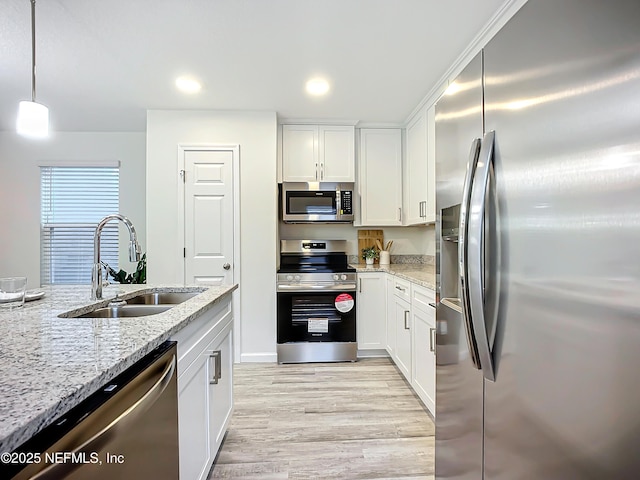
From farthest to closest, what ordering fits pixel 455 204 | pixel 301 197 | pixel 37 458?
1. pixel 301 197
2. pixel 455 204
3. pixel 37 458

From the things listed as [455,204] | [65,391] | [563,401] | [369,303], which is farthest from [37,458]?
[369,303]

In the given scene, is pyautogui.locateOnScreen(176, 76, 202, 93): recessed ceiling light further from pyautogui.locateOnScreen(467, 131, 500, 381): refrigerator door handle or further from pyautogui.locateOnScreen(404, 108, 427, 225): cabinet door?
pyautogui.locateOnScreen(467, 131, 500, 381): refrigerator door handle

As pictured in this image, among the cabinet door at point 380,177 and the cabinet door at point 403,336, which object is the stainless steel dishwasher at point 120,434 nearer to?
the cabinet door at point 403,336

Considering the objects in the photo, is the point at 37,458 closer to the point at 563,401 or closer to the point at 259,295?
the point at 563,401

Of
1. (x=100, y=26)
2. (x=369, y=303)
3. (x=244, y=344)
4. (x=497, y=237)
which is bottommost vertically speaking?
(x=244, y=344)

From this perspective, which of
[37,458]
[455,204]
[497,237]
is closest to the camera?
[37,458]

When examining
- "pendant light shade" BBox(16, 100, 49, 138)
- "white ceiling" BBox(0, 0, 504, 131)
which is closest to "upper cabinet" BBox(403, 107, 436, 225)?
"white ceiling" BBox(0, 0, 504, 131)

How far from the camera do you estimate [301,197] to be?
3359mm

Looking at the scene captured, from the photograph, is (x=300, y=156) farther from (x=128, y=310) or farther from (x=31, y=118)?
(x=128, y=310)

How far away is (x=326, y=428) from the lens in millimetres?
1997

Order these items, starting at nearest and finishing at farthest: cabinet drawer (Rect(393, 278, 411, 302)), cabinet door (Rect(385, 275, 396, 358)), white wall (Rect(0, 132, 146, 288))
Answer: cabinet drawer (Rect(393, 278, 411, 302))
cabinet door (Rect(385, 275, 396, 358))
white wall (Rect(0, 132, 146, 288))

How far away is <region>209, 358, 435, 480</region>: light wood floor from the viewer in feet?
5.41

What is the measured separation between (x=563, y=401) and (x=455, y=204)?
68cm

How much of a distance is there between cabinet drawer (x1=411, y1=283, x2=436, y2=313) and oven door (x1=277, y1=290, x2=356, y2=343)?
878mm
